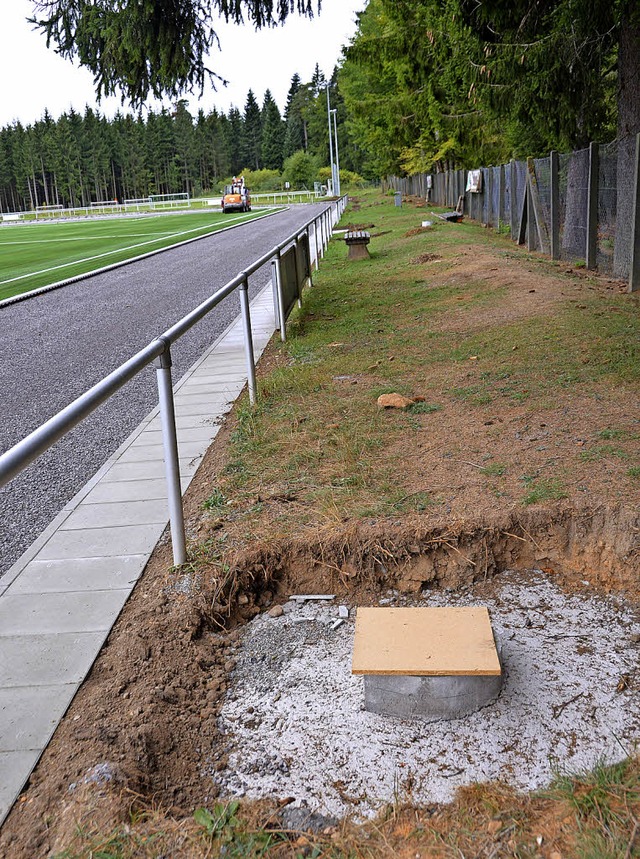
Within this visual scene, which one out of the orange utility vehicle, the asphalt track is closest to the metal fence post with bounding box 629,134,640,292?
the asphalt track

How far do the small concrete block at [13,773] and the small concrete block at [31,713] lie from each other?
3cm

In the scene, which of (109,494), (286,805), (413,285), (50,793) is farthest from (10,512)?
(413,285)

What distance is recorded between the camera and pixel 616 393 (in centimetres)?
584

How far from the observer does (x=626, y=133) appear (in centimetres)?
1232

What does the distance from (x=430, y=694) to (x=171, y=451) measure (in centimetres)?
163

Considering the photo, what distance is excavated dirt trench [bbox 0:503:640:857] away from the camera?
2.53 m

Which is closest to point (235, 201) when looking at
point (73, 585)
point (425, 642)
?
point (73, 585)

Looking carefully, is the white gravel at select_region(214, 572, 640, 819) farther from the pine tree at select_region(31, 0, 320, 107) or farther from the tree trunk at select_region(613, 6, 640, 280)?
the tree trunk at select_region(613, 6, 640, 280)

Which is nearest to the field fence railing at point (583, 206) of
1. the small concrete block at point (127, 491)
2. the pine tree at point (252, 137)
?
the small concrete block at point (127, 491)

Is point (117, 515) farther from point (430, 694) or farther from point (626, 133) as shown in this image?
point (626, 133)

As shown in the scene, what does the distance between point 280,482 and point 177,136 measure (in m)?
152

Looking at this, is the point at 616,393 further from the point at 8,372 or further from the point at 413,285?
the point at 413,285

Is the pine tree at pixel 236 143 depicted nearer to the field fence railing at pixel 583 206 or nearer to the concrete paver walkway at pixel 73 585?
the field fence railing at pixel 583 206

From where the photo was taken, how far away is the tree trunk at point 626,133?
11.6 meters
